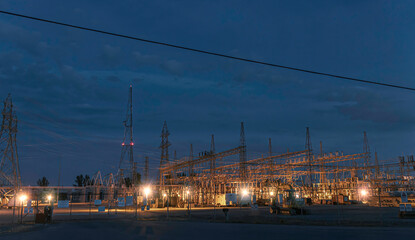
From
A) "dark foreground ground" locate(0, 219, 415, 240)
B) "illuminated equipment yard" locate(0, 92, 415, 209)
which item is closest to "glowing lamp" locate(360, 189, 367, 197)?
"illuminated equipment yard" locate(0, 92, 415, 209)

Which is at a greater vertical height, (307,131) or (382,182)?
(307,131)

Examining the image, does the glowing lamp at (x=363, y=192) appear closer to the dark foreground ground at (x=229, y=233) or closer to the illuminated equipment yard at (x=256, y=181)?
the illuminated equipment yard at (x=256, y=181)

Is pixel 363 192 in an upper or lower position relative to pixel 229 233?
lower

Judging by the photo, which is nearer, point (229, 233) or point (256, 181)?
point (229, 233)

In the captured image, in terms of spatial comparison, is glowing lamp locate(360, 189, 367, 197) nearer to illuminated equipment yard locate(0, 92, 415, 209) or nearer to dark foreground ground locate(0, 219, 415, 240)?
illuminated equipment yard locate(0, 92, 415, 209)

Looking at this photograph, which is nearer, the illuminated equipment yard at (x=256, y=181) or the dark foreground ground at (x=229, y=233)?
the dark foreground ground at (x=229, y=233)

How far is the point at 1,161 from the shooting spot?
46.3m

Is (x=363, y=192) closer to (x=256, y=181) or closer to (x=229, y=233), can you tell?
(x=256, y=181)

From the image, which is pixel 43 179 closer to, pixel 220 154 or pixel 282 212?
pixel 220 154

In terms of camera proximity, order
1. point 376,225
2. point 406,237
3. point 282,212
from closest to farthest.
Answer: point 406,237 → point 376,225 → point 282,212

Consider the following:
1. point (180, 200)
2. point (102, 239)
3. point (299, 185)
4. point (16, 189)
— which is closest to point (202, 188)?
point (180, 200)

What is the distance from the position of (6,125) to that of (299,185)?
58.3 m

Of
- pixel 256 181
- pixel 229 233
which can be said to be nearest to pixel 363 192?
pixel 256 181

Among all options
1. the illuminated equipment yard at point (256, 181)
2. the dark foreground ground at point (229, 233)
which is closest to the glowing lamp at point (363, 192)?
the illuminated equipment yard at point (256, 181)
